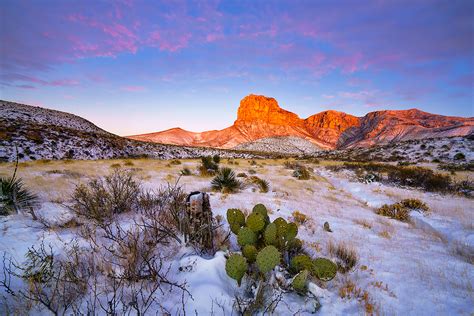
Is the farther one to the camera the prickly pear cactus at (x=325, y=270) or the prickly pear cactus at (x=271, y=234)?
the prickly pear cactus at (x=271, y=234)

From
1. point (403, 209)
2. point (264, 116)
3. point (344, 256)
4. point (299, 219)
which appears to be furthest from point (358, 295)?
point (264, 116)

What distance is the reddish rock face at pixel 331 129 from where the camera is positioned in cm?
10012

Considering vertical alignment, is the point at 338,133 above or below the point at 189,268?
A: above

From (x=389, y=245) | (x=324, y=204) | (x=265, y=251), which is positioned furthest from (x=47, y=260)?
(x=324, y=204)

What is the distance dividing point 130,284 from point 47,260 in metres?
1.05

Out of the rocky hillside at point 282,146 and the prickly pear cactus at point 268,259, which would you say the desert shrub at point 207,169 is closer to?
the prickly pear cactus at point 268,259

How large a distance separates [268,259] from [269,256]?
0.12 ft

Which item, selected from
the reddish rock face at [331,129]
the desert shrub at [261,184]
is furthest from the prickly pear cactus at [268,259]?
the reddish rock face at [331,129]

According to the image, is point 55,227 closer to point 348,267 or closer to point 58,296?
point 58,296

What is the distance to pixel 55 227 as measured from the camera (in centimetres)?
369

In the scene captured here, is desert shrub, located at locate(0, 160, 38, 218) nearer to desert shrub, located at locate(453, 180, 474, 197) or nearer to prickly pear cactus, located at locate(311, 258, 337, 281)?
prickly pear cactus, located at locate(311, 258, 337, 281)

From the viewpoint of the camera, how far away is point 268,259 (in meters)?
2.61

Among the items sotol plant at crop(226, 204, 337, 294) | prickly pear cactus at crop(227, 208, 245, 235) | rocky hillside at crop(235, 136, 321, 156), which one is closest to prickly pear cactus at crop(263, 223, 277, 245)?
sotol plant at crop(226, 204, 337, 294)

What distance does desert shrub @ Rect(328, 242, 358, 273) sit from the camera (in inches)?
135
